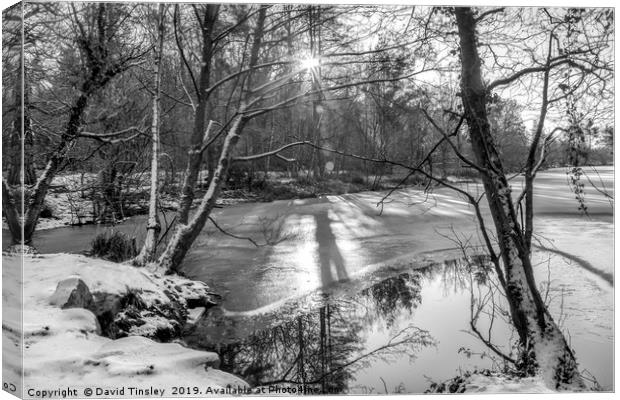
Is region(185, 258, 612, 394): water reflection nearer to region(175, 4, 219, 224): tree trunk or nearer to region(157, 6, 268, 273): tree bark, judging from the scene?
region(157, 6, 268, 273): tree bark

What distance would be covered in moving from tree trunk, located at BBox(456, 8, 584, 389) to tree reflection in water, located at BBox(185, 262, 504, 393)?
0.30m

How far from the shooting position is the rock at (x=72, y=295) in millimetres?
2768

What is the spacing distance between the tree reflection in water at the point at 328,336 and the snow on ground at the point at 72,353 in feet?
0.71

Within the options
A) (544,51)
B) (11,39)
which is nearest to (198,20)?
(11,39)

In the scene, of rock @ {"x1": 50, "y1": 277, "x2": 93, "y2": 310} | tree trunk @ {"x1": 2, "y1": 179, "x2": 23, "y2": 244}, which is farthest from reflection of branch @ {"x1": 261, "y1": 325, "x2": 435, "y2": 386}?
tree trunk @ {"x1": 2, "y1": 179, "x2": 23, "y2": 244}

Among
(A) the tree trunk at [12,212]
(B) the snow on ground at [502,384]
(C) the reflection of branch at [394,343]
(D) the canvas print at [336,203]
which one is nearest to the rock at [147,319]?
(D) the canvas print at [336,203]

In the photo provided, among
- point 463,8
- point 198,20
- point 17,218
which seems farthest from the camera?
point 198,20

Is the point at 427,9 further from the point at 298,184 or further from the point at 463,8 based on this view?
the point at 298,184

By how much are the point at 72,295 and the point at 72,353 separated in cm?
47

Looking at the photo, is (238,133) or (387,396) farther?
(238,133)

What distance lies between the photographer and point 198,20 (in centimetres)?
334

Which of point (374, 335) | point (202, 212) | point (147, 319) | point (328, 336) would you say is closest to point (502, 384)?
point (374, 335)

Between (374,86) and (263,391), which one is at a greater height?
(374,86)

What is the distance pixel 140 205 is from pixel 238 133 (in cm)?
122
